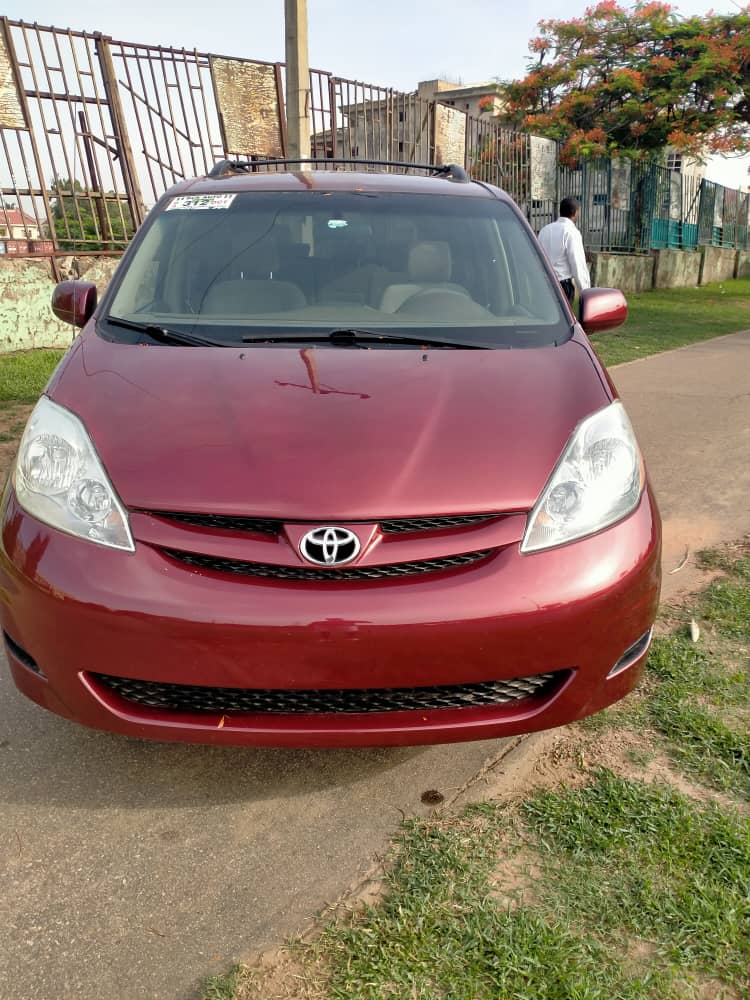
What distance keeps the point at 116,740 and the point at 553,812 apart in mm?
1239

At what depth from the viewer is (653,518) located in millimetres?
2248

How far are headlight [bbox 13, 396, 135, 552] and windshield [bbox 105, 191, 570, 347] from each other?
1.78 feet

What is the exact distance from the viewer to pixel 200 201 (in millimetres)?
3342

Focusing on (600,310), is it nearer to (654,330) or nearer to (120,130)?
(120,130)

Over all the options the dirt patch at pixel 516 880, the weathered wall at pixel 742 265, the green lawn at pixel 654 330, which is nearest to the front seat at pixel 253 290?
the dirt patch at pixel 516 880

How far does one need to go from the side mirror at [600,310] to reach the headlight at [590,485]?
93 cm

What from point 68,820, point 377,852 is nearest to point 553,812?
point 377,852

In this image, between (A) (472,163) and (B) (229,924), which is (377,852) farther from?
(A) (472,163)

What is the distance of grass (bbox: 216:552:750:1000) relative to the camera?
1656 millimetres

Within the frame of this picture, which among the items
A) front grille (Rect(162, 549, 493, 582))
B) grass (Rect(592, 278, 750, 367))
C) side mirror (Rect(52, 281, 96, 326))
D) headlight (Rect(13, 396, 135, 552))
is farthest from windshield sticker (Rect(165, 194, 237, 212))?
grass (Rect(592, 278, 750, 367))

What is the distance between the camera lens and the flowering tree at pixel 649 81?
1975 centimetres

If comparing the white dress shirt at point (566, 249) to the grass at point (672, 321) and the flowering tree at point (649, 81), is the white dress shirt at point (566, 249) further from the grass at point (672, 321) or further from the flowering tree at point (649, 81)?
the flowering tree at point (649, 81)

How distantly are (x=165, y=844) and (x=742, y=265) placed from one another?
103 feet

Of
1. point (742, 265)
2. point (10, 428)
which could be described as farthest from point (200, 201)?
point (742, 265)
